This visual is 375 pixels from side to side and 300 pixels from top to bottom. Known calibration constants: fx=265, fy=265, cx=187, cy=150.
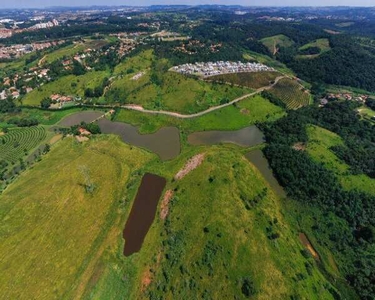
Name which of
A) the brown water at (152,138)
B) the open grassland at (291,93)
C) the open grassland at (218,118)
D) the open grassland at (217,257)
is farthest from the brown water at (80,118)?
the open grassland at (291,93)

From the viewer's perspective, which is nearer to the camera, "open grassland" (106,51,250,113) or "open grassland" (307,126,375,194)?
"open grassland" (307,126,375,194)

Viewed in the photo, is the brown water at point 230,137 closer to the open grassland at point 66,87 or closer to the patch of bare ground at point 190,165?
the patch of bare ground at point 190,165

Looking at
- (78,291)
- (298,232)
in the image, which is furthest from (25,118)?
(298,232)

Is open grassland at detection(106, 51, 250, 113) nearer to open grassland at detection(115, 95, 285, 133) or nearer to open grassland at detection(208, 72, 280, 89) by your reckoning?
open grassland at detection(115, 95, 285, 133)

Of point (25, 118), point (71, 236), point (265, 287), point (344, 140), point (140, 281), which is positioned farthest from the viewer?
point (25, 118)

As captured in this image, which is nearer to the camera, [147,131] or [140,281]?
[140,281]

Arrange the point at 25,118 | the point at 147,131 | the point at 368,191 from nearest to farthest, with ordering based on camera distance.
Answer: the point at 368,191 → the point at 147,131 → the point at 25,118

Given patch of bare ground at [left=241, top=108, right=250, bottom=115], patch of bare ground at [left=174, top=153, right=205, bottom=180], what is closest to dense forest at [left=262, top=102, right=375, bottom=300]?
patch of bare ground at [left=241, top=108, right=250, bottom=115]

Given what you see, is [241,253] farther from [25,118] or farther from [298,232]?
[25,118]
